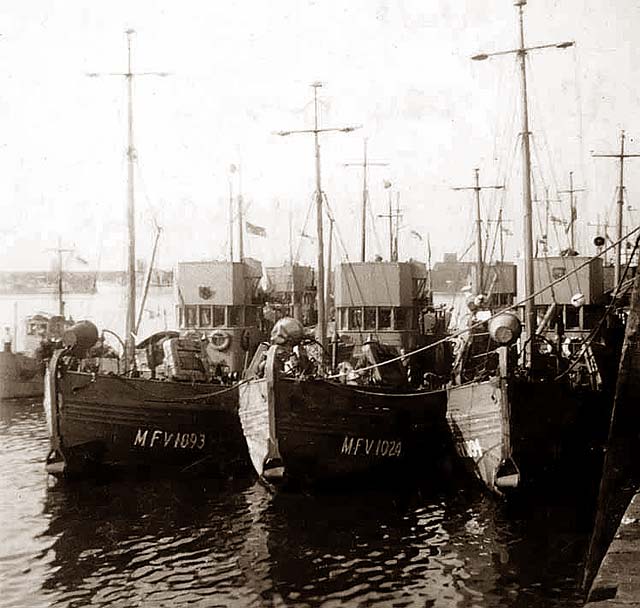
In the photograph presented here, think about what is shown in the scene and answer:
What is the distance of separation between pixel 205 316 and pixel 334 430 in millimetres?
7945

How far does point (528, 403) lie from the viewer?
1638 cm

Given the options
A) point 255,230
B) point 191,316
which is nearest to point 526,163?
point 191,316

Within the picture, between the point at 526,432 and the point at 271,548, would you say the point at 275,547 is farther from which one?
the point at 526,432

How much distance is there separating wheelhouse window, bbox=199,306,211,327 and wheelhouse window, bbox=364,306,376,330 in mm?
4430

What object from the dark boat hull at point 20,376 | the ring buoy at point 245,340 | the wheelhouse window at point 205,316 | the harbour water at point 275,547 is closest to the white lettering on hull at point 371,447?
the harbour water at point 275,547

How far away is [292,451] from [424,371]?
8.07 metres

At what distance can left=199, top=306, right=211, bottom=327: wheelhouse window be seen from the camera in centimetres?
2417

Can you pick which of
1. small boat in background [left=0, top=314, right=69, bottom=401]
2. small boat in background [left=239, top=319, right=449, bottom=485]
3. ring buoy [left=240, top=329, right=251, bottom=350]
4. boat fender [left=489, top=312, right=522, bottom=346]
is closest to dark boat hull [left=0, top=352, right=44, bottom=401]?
small boat in background [left=0, top=314, right=69, bottom=401]

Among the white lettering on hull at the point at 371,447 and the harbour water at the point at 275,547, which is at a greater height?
the white lettering on hull at the point at 371,447

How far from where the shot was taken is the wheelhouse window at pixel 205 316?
79.3 feet

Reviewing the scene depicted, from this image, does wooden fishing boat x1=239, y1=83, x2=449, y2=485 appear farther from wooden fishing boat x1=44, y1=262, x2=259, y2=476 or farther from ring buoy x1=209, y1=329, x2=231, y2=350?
ring buoy x1=209, y1=329, x2=231, y2=350

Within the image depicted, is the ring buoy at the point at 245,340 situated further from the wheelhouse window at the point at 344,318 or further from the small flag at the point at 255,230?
the small flag at the point at 255,230

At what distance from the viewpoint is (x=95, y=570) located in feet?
41.8

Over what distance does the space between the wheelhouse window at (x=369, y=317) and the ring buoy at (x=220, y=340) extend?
152 inches
